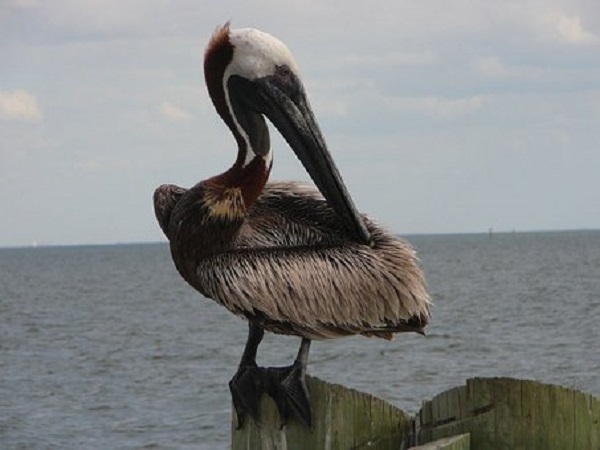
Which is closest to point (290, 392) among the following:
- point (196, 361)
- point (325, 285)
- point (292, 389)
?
point (292, 389)

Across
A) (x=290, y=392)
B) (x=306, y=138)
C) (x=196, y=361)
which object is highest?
(x=196, y=361)

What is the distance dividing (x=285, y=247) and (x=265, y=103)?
0.49 metres

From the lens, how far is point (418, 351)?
2208 centimetres

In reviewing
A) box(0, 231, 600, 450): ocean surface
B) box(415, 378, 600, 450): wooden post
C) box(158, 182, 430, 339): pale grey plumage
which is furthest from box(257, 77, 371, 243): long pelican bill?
box(0, 231, 600, 450): ocean surface

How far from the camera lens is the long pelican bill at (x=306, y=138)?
4.42 metres

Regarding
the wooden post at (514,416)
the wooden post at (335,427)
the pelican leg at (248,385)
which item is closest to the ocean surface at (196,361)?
the pelican leg at (248,385)

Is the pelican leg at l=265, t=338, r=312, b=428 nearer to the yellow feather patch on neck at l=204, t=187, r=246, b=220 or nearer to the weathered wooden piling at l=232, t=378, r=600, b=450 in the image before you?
the weathered wooden piling at l=232, t=378, r=600, b=450

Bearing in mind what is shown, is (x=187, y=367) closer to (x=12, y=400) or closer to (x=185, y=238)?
(x=12, y=400)

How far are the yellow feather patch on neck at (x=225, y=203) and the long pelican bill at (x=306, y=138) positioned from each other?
0.25 meters

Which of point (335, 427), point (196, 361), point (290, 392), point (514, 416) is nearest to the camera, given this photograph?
point (514, 416)

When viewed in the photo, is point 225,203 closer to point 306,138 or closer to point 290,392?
point 306,138

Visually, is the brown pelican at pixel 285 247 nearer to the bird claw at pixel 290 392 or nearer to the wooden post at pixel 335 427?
the bird claw at pixel 290 392

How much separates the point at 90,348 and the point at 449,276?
1515 inches

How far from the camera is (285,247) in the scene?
15.0 feet
